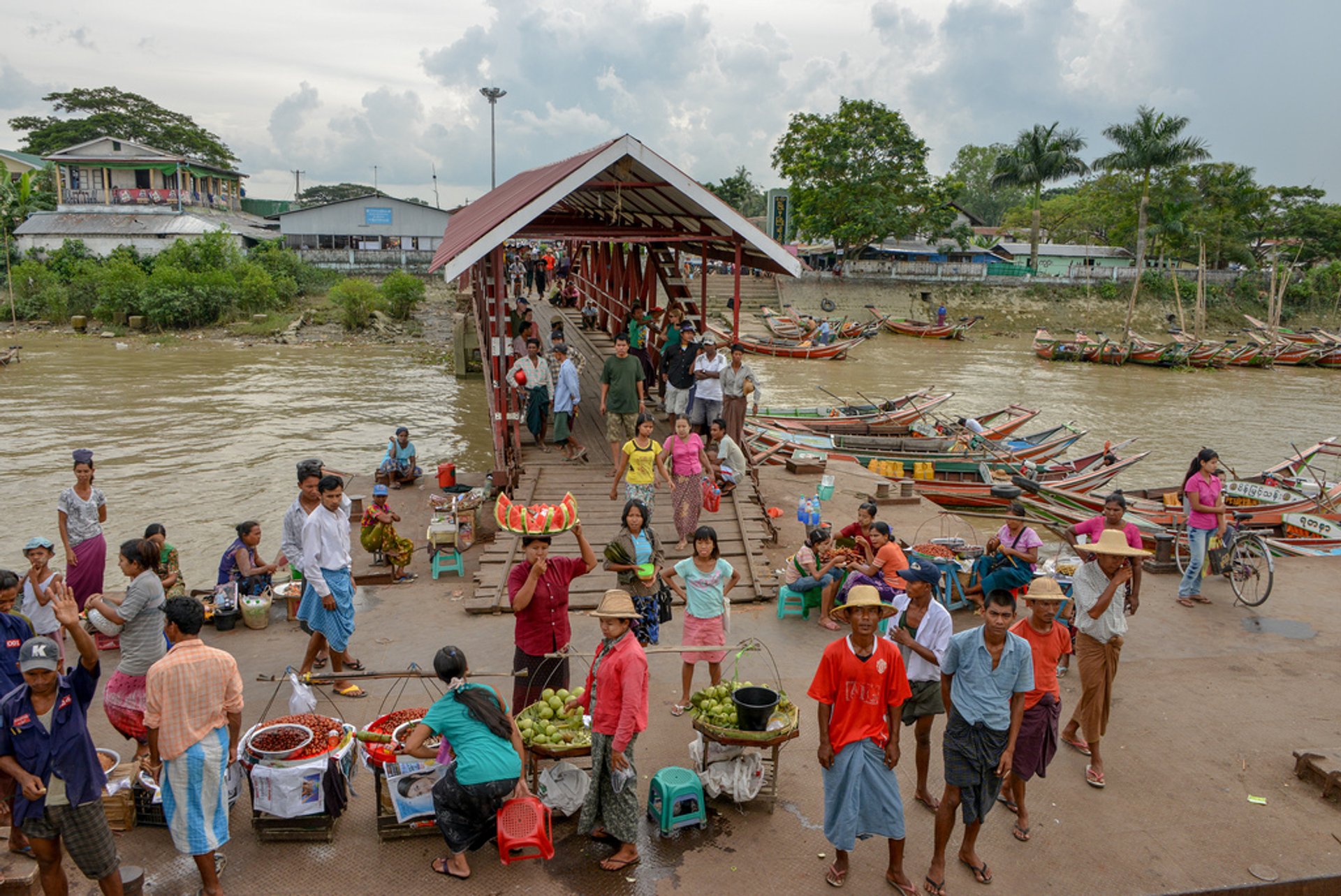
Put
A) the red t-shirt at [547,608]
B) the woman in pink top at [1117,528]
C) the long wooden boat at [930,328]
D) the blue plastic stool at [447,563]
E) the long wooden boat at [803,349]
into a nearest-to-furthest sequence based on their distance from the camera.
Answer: the red t-shirt at [547,608] < the woman in pink top at [1117,528] < the blue plastic stool at [447,563] < the long wooden boat at [803,349] < the long wooden boat at [930,328]

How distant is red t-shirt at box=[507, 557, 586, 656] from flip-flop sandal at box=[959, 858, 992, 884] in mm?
2623

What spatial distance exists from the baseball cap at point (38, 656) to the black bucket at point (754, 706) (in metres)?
3.38

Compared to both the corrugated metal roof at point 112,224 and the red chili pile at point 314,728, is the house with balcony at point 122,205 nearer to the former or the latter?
the corrugated metal roof at point 112,224

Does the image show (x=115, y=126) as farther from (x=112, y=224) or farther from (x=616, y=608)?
(x=616, y=608)

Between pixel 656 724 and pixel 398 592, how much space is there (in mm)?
3661

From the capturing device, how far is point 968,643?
4520mm

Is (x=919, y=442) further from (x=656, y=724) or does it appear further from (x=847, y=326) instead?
(x=847, y=326)

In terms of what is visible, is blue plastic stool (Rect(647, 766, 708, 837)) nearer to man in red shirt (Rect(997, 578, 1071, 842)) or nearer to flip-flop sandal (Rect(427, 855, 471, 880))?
flip-flop sandal (Rect(427, 855, 471, 880))

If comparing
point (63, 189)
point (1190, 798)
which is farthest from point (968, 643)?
point (63, 189)

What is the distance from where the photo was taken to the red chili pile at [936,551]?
8680 mm

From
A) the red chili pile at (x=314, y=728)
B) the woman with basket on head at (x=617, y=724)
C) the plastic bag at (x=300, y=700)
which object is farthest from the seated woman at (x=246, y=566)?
the woman with basket on head at (x=617, y=724)

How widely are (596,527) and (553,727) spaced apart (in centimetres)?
442

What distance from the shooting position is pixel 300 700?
5383 millimetres

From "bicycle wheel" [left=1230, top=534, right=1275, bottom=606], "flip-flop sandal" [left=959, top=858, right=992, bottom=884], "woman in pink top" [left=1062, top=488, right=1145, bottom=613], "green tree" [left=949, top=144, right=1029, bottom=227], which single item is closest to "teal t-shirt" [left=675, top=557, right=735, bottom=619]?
"flip-flop sandal" [left=959, top=858, right=992, bottom=884]
